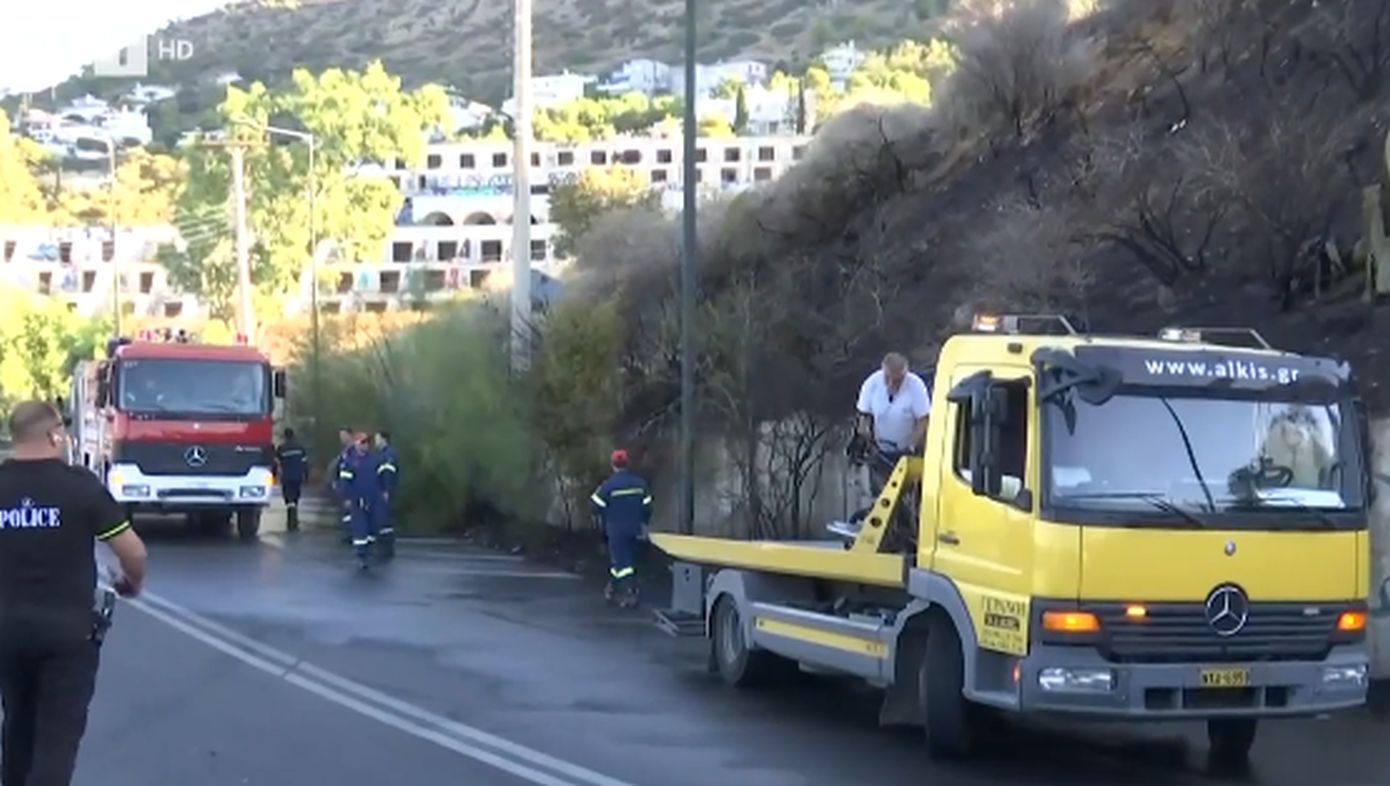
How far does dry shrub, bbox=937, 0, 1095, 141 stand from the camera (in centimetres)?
2923

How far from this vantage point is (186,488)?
2811cm

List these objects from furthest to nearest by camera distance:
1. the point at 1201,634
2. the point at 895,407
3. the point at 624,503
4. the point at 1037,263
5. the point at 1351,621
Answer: the point at 1037,263 < the point at 624,503 < the point at 895,407 < the point at 1351,621 < the point at 1201,634

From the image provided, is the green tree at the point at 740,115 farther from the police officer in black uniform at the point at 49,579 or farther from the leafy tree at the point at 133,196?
the police officer in black uniform at the point at 49,579

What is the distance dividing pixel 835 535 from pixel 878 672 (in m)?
2.39

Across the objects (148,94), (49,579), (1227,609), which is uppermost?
(148,94)

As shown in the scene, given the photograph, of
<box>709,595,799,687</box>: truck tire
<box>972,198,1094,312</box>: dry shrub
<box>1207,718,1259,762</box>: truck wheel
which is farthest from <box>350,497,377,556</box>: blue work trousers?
<box>1207,718,1259,762</box>: truck wheel

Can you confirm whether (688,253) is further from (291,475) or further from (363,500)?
(291,475)

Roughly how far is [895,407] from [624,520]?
6.91 meters

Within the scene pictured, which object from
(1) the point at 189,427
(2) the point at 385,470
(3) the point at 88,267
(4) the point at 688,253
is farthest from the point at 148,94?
(4) the point at 688,253

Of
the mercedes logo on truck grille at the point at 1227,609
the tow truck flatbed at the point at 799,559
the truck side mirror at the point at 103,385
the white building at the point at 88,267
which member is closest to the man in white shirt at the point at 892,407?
the tow truck flatbed at the point at 799,559

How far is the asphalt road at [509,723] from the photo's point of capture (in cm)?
1081

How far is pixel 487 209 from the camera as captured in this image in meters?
110

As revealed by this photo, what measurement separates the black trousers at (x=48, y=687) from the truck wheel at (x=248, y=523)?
21.8m

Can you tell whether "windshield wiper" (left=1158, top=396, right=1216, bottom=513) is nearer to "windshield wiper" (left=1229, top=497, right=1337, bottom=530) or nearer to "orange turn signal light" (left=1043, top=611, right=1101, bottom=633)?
"windshield wiper" (left=1229, top=497, right=1337, bottom=530)
